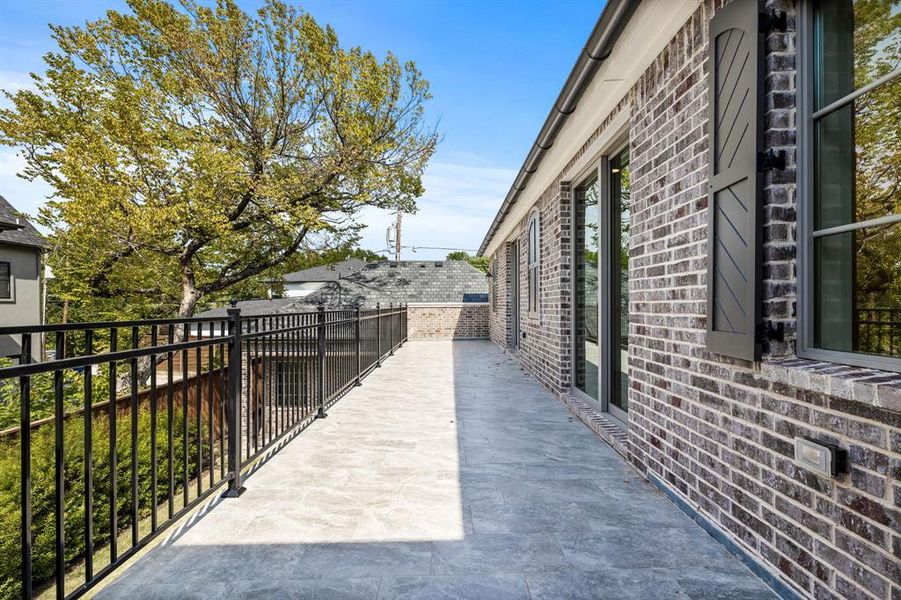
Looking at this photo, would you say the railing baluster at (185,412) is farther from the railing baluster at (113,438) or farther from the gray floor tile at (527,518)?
the gray floor tile at (527,518)

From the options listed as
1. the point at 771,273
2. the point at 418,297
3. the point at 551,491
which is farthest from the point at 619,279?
the point at 418,297

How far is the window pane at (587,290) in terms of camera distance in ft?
15.6

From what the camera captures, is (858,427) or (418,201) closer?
(858,427)

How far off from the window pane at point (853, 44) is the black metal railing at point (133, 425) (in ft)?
9.72

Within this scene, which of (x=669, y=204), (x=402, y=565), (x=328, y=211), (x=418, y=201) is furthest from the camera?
(x=418, y=201)

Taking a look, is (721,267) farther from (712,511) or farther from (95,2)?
(95,2)

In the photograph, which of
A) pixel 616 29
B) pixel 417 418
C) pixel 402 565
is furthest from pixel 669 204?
pixel 417 418

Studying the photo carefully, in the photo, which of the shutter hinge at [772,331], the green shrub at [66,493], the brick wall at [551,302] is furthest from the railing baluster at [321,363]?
the shutter hinge at [772,331]

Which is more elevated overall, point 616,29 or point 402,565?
point 616,29

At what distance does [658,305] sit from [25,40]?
1528 centimetres

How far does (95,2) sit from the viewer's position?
37.3ft

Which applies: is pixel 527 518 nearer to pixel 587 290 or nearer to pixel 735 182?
pixel 735 182

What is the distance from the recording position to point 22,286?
15.3m

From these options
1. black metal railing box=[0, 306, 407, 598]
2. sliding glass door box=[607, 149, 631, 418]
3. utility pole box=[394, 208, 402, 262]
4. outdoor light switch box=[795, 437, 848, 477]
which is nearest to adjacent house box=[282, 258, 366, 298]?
utility pole box=[394, 208, 402, 262]
